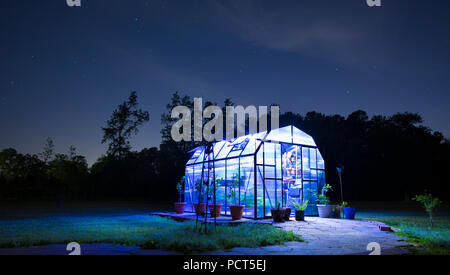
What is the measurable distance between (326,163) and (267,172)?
1960 centimetres

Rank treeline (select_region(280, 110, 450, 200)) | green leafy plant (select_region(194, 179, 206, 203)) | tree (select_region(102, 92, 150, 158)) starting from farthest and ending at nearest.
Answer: tree (select_region(102, 92, 150, 158)) < treeline (select_region(280, 110, 450, 200)) < green leafy plant (select_region(194, 179, 206, 203))

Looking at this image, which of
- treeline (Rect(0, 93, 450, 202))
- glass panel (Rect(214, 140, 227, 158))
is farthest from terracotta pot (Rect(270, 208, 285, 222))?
treeline (Rect(0, 93, 450, 202))

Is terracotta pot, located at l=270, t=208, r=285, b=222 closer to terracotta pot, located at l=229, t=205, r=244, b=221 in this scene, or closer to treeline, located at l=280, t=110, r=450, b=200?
terracotta pot, located at l=229, t=205, r=244, b=221

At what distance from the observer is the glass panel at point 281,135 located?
1308 centimetres

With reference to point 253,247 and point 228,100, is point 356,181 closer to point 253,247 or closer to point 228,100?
point 228,100

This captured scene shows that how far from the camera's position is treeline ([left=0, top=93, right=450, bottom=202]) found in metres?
31.0

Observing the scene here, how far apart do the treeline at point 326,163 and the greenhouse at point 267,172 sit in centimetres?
1636

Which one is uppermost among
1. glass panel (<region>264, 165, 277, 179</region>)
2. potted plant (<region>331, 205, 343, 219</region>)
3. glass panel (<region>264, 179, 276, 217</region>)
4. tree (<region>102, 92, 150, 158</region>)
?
tree (<region>102, 92, 150, 158</region>)

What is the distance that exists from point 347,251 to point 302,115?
100 ft

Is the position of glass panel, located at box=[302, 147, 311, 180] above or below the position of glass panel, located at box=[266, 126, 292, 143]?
below

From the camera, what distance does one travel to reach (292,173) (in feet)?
44.2

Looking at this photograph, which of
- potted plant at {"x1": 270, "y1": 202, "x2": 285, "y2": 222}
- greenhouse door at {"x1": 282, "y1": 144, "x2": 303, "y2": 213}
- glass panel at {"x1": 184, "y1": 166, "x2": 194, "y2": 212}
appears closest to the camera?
potted plant at {"x1": 270, "y1": 202, "x2": 285, "y2": 222}

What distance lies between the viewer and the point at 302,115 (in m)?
34.5

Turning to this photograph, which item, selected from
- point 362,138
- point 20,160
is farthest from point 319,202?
point 20,160
